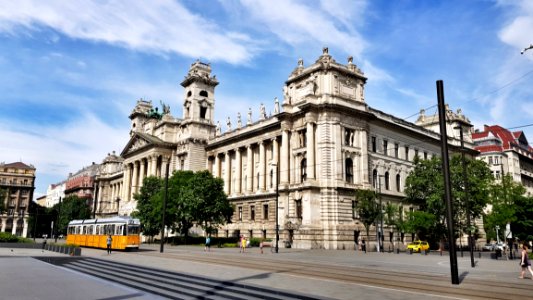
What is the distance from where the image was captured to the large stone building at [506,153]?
94375 mm

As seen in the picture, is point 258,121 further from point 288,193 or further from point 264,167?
point 288,193

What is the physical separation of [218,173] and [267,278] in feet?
200

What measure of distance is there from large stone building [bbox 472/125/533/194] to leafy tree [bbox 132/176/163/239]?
69.8 meters

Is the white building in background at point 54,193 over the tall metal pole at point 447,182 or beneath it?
over

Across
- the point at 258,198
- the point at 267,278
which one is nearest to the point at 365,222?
the point at 258,198

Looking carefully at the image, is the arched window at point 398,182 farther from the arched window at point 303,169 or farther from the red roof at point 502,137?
the red roof at point 502,137

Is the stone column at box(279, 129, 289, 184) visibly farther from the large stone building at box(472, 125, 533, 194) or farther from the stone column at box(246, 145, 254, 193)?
the large stone building at box(472, 125, 533, 194)

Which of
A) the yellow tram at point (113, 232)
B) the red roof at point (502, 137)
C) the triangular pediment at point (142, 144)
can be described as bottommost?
the yellow tram at point (113, 232)

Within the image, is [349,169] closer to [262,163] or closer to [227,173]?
[262,163]

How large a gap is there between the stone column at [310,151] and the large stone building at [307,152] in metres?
0.13

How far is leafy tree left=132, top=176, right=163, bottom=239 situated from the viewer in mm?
58641

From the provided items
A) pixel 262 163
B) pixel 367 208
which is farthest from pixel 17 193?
pixel 367 208

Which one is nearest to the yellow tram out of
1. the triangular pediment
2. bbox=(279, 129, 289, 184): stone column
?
bbox=(279, 129, 289, 184): stone column

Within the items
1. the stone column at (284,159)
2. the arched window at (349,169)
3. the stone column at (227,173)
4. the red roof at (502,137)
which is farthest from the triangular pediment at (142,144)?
the red roof at (502,137)
